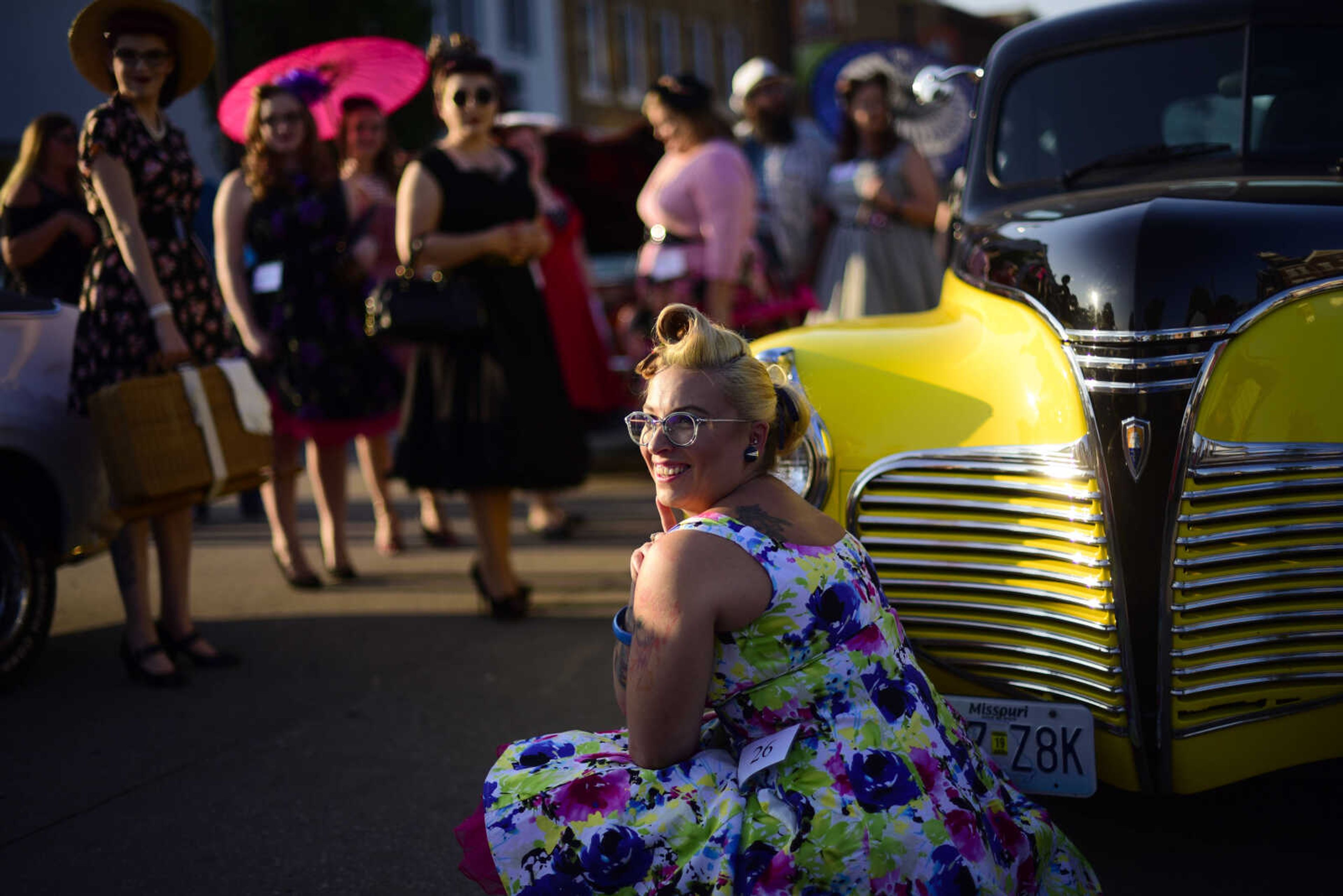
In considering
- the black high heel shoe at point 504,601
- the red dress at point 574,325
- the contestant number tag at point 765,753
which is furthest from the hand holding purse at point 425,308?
the contestant number tag at point 765,753

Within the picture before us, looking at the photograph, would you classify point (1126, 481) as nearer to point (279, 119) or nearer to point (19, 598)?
point (19, 598)

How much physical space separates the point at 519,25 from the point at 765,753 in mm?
31302

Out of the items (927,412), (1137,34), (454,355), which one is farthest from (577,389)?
(927,412)

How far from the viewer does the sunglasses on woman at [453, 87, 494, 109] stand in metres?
5.35

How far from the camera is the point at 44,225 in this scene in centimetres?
570

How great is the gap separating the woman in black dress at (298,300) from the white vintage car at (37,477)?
1178mm

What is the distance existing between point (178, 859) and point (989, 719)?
6.72ft

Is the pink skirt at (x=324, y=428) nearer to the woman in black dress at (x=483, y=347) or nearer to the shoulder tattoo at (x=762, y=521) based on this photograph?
the woman in black dress at (x=483, y=347)

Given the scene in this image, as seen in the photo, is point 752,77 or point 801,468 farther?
point 752,77

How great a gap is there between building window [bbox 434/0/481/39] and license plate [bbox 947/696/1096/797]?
27.8 m

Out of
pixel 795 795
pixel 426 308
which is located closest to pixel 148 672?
pixel 426 308

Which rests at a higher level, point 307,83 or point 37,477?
point 307,83

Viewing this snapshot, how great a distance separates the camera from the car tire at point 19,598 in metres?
4.70

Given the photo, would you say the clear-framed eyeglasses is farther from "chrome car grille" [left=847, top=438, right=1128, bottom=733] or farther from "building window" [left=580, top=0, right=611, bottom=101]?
"building window" [left=580, top=0, right=611, bottom=101]
